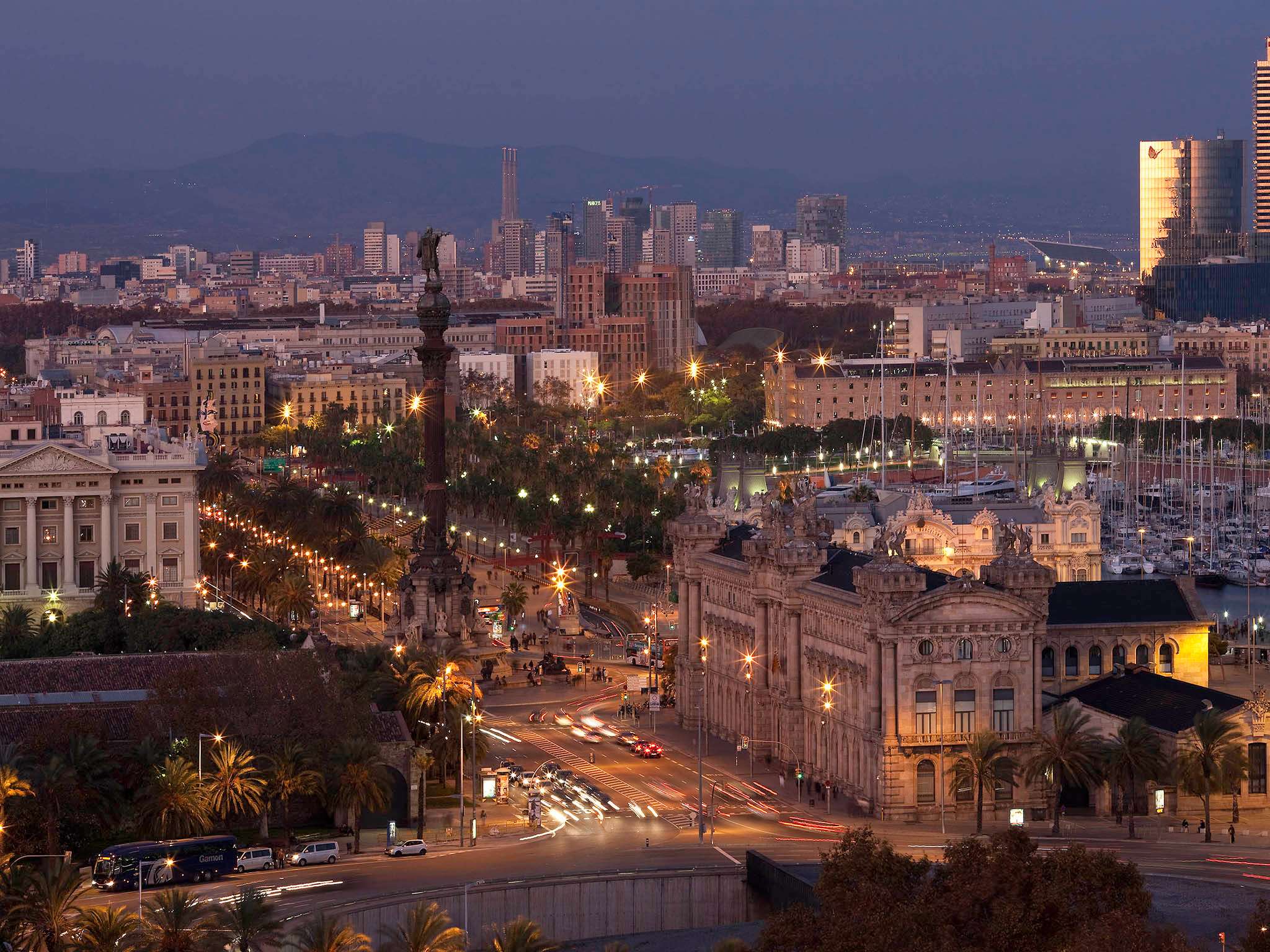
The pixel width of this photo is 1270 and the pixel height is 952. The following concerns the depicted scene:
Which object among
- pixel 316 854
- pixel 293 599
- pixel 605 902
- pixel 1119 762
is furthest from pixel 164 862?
pixel 293 599

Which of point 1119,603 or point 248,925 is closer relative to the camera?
point 248,925

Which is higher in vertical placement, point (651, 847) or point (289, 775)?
point (289, 775)

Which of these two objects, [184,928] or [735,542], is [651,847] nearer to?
[184,928]

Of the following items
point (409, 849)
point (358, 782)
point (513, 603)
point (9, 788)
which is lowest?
point (409, 849)

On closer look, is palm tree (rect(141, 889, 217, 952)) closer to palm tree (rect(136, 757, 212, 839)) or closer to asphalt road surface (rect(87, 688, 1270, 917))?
asphalt road surface (rect(87, 688, 1270, 917))

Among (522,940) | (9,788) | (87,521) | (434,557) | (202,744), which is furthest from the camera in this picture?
(87,521)

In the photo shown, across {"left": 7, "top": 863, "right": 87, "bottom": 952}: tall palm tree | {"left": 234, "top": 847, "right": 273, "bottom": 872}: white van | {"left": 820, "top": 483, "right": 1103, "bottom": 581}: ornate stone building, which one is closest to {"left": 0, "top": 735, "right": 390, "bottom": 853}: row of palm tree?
{"left": 234, "top": 847, "right": 273, "bottom": 872}: white van
